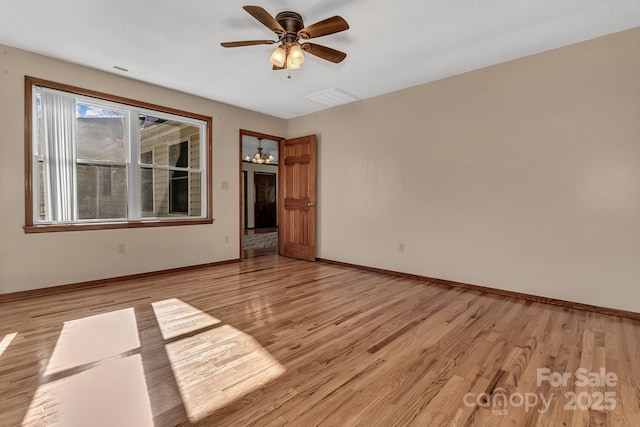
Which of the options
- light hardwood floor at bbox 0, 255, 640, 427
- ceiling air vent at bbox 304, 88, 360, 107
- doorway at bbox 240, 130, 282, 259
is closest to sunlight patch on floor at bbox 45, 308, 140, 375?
light hardwood floor at bbox 0, 255, 640, 427

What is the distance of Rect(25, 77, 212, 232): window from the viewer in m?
3.39

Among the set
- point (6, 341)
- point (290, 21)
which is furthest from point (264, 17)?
point (6, 341)

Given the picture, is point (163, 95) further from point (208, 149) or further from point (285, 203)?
point (285, 203)

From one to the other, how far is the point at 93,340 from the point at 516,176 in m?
4.28

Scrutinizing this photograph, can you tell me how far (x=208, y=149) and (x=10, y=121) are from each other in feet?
7.22

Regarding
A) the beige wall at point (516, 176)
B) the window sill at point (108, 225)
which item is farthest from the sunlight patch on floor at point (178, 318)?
the beige wall at point (516, 176)

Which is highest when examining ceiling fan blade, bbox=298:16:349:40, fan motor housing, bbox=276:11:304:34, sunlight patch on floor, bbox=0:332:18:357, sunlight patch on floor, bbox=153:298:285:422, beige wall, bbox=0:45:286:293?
fan motor housing, bbox=276:11:304:34

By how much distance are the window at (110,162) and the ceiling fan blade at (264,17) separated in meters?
2.62

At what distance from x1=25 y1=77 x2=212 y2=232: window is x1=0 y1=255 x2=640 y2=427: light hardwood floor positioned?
42.7 inches

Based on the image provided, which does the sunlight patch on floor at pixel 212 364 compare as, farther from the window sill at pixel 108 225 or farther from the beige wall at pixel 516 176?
the beige wall at pixel 516 176

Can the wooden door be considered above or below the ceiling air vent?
below

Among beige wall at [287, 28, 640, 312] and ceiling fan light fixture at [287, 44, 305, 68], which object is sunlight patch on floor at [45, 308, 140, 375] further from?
beige wall at [287, 28, 640, 312]

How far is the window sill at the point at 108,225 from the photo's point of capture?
3338mm

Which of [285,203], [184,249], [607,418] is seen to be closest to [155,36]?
[184,249]
